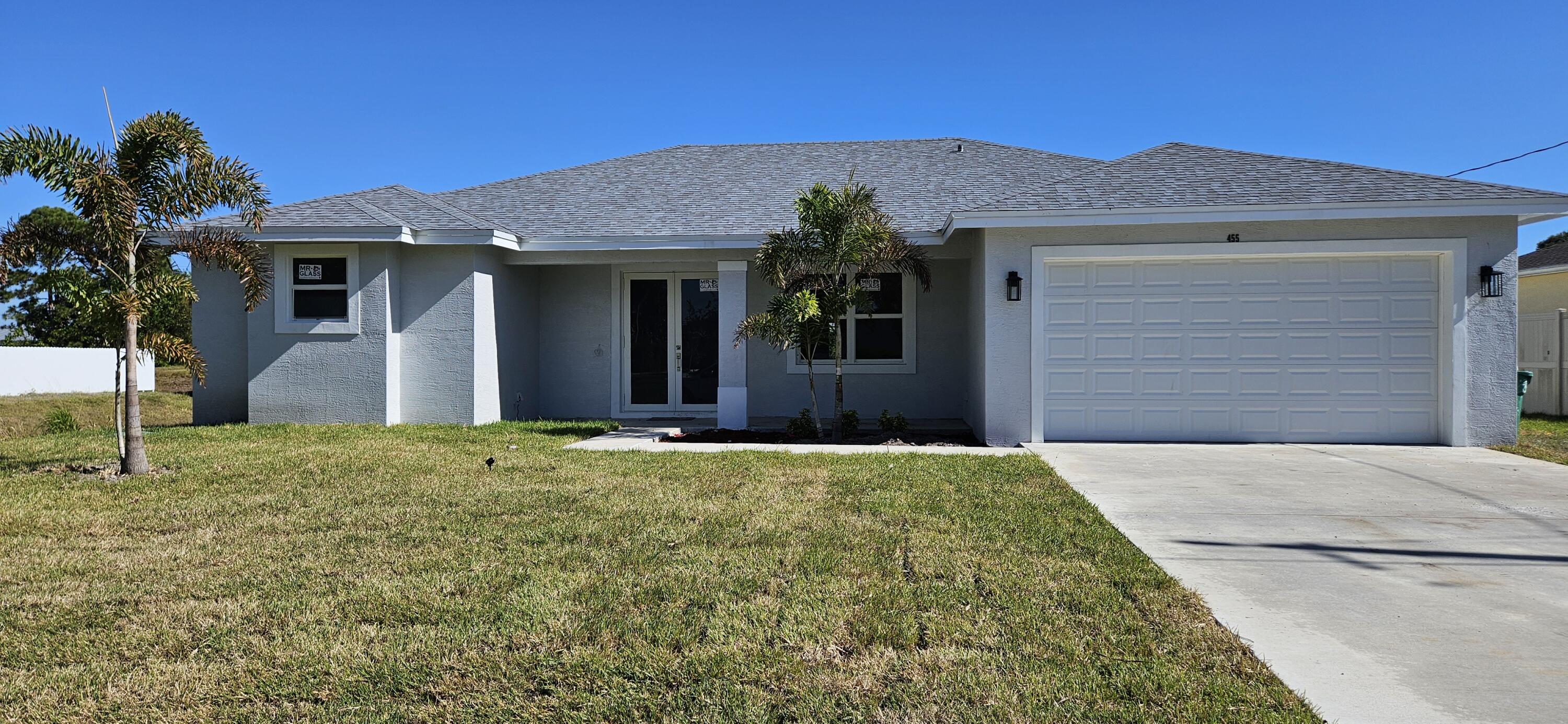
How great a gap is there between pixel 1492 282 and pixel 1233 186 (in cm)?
297

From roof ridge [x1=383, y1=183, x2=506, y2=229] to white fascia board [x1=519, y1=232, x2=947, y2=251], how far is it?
74cm

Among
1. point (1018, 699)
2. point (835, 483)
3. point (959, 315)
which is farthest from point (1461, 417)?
point (1018, 699)

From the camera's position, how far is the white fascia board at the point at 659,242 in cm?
1176

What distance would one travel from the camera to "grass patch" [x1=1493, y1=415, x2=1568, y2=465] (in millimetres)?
9172

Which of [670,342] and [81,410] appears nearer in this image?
[670,342]

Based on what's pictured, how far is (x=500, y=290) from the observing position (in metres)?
12.4

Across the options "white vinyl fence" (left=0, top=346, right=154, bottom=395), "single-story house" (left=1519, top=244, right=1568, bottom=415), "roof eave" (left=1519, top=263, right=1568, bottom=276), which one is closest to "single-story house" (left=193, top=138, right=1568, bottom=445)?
"single-story house" (left=1519, top=244, right=1568, bottom=415)

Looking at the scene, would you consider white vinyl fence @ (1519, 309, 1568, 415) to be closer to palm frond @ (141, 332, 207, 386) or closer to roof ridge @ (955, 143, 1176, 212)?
roof ridge @ (955, 143, 1176, 212)

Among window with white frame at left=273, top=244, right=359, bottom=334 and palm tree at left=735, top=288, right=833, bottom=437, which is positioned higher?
window with white frame at left=273, top=244, right=359, bottom=334

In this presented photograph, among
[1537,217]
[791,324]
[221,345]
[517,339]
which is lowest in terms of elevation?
[221,345]

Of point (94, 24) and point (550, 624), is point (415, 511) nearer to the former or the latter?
point (550, 624)

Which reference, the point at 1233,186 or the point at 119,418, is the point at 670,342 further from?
the point at 1233,186

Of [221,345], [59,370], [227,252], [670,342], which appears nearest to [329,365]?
[221,345]

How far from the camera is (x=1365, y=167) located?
36.5 ft
